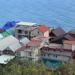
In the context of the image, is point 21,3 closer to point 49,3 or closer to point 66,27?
point 49,3

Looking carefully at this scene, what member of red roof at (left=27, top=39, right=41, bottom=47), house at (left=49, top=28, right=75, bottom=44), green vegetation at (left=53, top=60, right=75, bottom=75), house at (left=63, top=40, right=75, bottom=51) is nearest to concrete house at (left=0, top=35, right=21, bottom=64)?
red roof at (left=27, top=39, right=41, bottom=47)

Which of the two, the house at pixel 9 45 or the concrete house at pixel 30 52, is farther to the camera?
the house at pixel 9 45

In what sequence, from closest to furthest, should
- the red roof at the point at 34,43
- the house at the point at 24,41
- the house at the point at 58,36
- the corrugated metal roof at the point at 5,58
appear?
the corrugated metal roof at the point at 5,58
the red roof at the point at 34,43
the house at the point at 24,41
the house at the point at 58,36

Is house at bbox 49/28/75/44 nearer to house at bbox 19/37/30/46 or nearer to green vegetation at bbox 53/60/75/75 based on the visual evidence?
house at bbox 19/37/30/46

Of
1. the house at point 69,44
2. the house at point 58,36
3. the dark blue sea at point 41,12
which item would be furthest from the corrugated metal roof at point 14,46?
the dark blue sea at point 41,12

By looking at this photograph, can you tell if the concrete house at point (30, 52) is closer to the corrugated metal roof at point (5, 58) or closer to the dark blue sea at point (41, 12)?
the corrugated metal roof at point (5, 58)

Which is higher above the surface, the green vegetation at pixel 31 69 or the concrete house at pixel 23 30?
the concrete house at pixel 23 30

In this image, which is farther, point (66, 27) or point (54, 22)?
point (54, 22)

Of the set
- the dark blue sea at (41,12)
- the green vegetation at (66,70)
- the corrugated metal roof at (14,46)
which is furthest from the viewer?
the dark blue sea at (41,12)

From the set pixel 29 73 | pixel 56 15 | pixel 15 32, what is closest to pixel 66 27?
pixel 56 15
